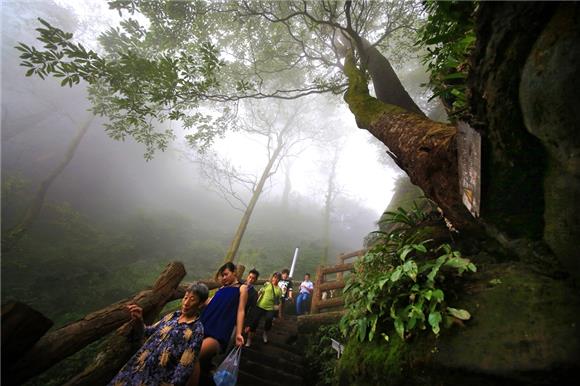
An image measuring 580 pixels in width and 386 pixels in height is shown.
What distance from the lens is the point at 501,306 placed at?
264 centimetres

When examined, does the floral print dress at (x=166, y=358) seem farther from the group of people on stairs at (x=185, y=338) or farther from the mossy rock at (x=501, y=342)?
the mossy rock at (x=501, y=342)

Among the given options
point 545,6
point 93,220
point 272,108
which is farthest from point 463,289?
point 93,220

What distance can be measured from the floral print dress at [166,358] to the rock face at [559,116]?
367 cm

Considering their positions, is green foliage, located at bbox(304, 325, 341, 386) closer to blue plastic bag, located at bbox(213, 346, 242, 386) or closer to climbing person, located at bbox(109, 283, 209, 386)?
blue plastic bag, located at bbox(213, 346, 242, 386)

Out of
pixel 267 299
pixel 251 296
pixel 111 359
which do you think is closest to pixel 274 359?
pixel 267 299

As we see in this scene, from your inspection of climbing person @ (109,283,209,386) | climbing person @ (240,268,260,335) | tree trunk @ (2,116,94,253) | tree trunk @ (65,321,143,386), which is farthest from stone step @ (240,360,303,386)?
tree trunk @ (2,116,94,253)

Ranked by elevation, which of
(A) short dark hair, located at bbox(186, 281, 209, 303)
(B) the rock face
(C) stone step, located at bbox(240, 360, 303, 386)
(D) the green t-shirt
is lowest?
(C) stone step, located at bbox(240, 360, 303, 386)

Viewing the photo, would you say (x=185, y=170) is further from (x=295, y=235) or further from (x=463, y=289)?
(x=463, y=289)

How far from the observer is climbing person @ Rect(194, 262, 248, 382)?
369 centimetres

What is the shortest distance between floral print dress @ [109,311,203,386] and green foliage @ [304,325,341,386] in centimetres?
419

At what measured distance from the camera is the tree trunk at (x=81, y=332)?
2.44 metres

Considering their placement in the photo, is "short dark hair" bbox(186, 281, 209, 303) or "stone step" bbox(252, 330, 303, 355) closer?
"short dark hair" bbox(186, 281, 209, 303)

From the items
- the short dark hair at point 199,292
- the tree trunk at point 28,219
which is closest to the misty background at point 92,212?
the tree trunk at point 28,219

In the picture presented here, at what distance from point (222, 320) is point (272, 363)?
3.28 metres
